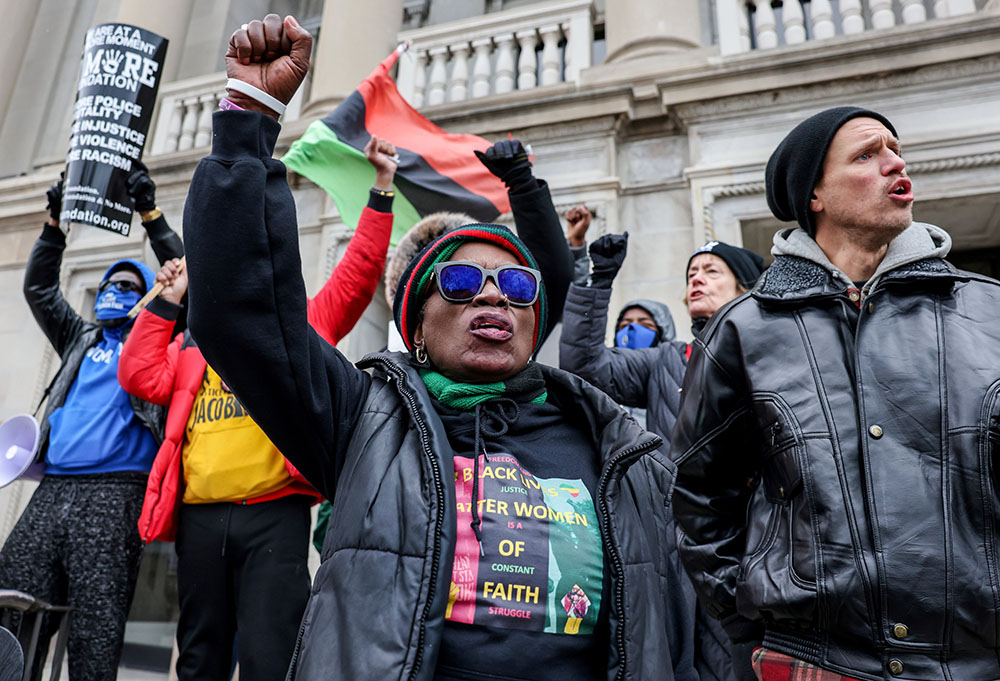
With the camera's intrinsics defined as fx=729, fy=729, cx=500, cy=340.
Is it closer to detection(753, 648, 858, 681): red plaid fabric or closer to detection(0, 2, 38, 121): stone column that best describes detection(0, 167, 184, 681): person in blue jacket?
detection(753, 648, 858, 681): red plaid fabric

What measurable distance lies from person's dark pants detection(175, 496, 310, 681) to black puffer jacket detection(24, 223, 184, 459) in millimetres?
1090

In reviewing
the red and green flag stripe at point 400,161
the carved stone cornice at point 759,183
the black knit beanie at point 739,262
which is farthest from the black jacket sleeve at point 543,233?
the carved stone cornice at point 759,183

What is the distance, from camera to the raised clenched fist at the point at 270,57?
1.64m

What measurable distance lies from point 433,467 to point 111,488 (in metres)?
2.82

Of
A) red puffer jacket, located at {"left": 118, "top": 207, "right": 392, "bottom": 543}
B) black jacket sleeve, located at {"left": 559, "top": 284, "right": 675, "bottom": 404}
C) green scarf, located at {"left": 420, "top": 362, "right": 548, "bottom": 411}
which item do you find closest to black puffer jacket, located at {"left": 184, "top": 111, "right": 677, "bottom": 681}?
green scarf, located at {"left": 420, "top": 362, "right": 548, "bottom": 411}

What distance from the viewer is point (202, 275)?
150 cm

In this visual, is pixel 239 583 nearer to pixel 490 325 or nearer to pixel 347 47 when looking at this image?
pixel 490 325

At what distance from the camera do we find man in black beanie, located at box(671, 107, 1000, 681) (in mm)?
1428

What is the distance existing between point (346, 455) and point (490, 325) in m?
0.48

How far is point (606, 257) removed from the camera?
3312 mm

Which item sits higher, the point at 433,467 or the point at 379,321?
the point at 379,321

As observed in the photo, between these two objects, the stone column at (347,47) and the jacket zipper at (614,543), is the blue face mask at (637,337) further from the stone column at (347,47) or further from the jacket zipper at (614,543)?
the stone column at (347,47)

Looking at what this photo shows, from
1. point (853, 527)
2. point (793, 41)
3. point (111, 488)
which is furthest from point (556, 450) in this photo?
point (793, 41)

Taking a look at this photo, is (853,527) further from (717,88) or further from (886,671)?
(717,88)
